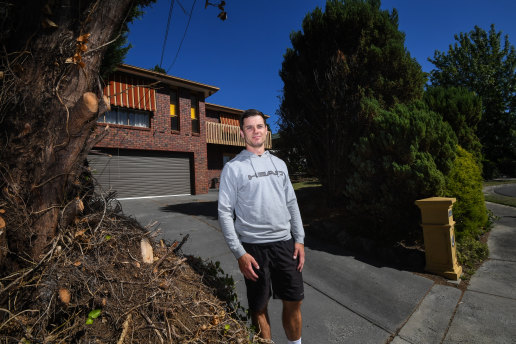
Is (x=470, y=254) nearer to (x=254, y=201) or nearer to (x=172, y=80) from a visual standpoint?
(x=254, y=201)

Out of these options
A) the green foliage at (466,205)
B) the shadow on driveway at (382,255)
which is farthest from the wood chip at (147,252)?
the green foliage at (466,205)

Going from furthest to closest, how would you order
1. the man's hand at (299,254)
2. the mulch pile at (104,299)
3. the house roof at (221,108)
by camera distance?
the house roof at (221,108) < the man's hand at (299,254) < the mulch pile at (104,299)

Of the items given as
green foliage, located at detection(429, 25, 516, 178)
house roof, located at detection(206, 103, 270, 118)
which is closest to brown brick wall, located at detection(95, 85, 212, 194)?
house roof, located at detection(206, 103, 270, 118)

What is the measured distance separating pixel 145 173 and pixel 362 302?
449 inches

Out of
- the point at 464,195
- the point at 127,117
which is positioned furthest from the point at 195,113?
the point at 464,195

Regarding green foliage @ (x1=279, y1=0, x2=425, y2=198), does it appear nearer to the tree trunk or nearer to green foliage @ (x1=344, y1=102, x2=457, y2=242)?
green foliage @ (x1=344, y1=102, x2=457, y2=242)

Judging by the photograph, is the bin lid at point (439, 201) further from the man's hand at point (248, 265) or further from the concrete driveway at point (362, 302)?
the man's hand at point (248, 265)

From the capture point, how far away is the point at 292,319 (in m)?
2.10

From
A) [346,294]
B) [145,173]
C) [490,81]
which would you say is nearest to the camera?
[346,294]

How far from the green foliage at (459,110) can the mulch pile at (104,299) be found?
8101 mm

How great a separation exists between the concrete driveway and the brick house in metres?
8.36

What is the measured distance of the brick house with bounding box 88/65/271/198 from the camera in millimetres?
11266

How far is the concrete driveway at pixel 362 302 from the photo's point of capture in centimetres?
268

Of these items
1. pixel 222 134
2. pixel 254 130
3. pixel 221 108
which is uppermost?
pixel 221 108
